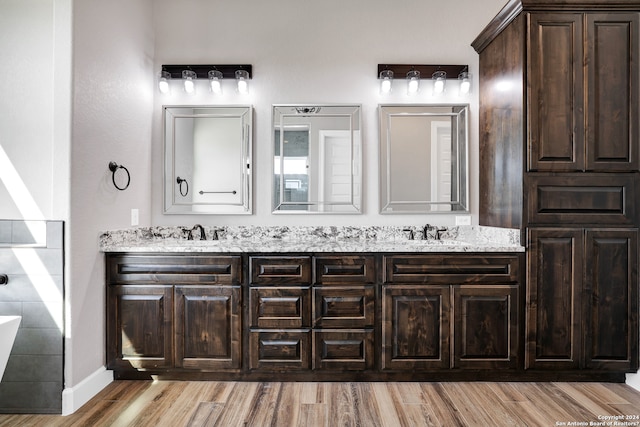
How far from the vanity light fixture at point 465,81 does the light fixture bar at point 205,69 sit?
160cm

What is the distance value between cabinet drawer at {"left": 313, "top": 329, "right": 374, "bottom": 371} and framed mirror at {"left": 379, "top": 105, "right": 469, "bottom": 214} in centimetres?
102

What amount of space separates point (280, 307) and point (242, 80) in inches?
Result: 67.1

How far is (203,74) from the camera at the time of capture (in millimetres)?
2996

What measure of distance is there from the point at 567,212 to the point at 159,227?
9.16 ft

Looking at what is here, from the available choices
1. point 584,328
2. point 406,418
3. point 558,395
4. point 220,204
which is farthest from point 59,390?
point 584,328

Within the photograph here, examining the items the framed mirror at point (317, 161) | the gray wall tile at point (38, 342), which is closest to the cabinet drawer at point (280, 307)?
the framed mirror at point (317, 161)

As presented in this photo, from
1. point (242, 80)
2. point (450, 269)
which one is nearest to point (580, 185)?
point (450, 269)

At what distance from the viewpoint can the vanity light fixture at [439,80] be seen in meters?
2.93

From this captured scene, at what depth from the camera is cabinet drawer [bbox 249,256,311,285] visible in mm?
2426

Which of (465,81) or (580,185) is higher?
(465,81)

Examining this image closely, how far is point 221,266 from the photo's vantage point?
2.42 meters

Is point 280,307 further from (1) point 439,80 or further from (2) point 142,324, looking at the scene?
(1) point 439,80

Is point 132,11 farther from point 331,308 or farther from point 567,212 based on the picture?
point 567,212

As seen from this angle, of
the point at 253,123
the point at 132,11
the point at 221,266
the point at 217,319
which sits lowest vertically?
the point at 217,319
